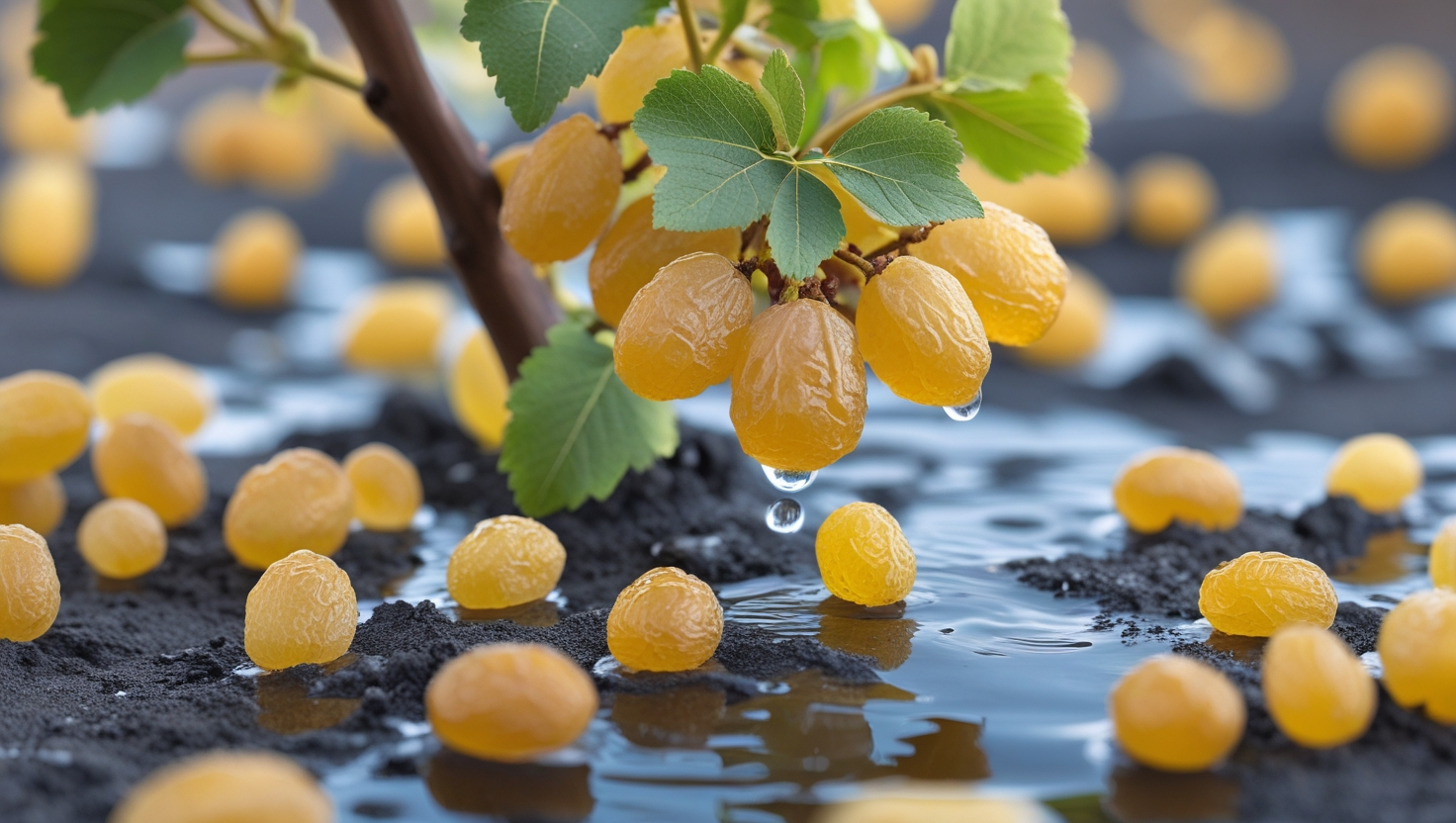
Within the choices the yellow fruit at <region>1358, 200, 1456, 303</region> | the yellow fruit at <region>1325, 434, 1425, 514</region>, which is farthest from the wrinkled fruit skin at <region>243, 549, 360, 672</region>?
the yellow fruit at <region>1358, 200, 1456, 303</region>

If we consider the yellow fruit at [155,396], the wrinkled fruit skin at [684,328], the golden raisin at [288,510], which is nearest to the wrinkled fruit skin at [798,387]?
the wrinkled fruit skin at [684,328]

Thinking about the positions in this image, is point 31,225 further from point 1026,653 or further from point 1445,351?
point 1445,351

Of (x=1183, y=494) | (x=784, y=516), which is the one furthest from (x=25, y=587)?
(x=1183, y=494)

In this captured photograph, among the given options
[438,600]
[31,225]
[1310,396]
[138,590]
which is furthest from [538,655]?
[31,225]

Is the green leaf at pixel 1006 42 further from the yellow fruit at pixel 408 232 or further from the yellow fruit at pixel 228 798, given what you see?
the yellow fruit at pixel 408 232

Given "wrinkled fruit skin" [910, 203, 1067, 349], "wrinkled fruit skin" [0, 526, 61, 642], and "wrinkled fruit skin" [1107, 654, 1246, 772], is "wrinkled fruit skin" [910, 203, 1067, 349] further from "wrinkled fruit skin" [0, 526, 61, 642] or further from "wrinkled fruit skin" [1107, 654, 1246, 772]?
"wrinkled fruit skin" [0, 526, 61, 642]

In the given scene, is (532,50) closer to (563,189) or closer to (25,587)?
(563,189)
